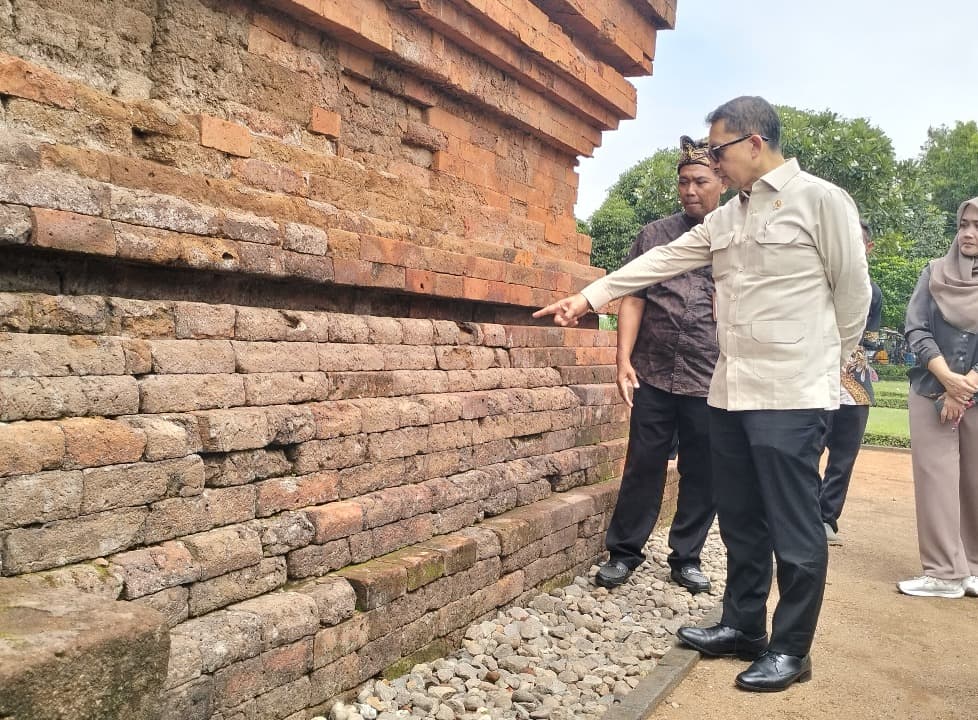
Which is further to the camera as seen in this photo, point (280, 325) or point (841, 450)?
point (841, 450)

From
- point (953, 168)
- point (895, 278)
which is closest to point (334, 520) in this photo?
point (895, 278)

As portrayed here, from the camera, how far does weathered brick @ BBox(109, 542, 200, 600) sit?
2479 mm

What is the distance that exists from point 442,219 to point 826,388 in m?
2.07

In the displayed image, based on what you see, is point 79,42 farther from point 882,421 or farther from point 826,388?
point 882,421

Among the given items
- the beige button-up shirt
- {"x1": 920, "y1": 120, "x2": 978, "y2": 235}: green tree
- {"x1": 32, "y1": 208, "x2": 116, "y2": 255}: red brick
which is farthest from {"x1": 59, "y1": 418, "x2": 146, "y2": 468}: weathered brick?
{"x1": 920, "y1": 120, "x2": 978, "y2": 235}: green tree

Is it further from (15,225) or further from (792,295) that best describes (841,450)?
(15,225)

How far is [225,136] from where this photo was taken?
3225mm

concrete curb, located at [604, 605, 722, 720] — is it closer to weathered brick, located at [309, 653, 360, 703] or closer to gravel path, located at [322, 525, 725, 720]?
gravel path, located at [322, 525, 725, 720]

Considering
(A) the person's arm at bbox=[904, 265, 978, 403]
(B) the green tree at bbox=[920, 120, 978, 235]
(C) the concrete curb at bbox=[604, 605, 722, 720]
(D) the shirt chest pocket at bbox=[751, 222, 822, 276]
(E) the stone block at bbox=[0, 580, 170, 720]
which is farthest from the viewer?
(B) the green tree at bbox=[920, 120, 978, 235]

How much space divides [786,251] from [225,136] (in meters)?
2.18

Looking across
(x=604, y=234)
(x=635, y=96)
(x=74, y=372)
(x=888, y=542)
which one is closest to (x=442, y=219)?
(x=74, y=372)

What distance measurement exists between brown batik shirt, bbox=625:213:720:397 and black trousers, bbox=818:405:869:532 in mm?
1932

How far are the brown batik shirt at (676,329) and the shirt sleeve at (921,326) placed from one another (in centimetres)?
138

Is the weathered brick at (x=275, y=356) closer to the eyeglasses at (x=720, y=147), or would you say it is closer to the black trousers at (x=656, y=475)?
the eyeglasses at (x=720, y=147)
